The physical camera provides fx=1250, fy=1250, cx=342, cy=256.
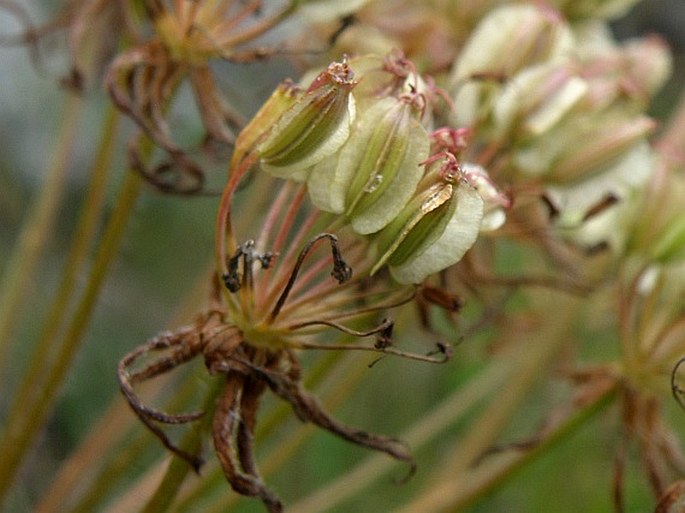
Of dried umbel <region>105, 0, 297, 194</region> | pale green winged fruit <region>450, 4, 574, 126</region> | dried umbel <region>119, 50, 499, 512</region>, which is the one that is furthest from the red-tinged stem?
pale green winged fruit <region>450, 4, 574, 126</region>

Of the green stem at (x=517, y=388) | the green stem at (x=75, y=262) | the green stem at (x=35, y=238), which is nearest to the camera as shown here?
the green stem at (x=75, y=262)

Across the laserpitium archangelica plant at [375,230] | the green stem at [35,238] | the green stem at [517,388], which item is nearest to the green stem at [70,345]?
the laserpitium archangelica plant at [375,230]

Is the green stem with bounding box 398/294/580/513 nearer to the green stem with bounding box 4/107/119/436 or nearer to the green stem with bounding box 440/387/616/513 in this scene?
the green stem with bounding box 440/387/616/513

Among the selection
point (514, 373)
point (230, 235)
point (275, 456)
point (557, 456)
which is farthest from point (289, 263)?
point (557, 456)

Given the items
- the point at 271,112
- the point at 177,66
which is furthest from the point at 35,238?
the point at 271,112

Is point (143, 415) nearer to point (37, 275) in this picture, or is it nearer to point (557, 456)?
point (37, 275)

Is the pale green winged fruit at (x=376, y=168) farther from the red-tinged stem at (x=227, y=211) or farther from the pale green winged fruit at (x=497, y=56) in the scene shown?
the pale green winged fruit at (x=497, y=56)

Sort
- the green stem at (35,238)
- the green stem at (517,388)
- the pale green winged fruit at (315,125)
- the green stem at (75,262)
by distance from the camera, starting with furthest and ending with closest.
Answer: the green stem at (517,388), the green stem at (35,238), the green stem at (75,262), the pale green winged fruit at (315,125)
